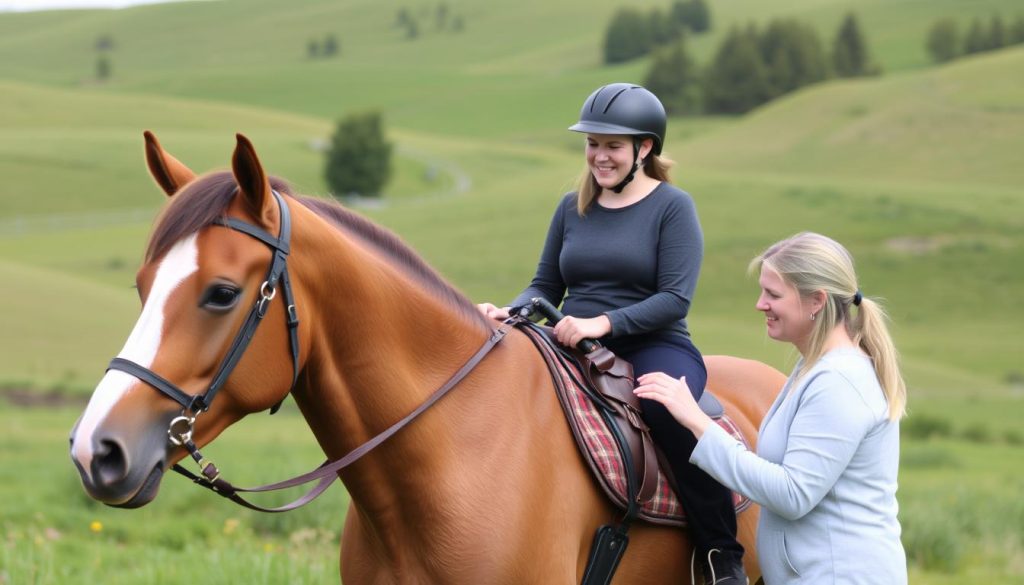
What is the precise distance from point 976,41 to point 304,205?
110340 millimetres

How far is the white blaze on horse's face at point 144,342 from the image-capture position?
9.61 ft

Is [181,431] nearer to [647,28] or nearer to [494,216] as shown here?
[494,216]

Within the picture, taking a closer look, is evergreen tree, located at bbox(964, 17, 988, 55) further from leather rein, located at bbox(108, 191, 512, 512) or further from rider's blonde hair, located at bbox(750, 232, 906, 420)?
leather rein, located at bbox(108, 191, 512, 512)

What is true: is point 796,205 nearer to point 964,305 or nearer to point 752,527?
point 964,305

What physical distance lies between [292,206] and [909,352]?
29024mm

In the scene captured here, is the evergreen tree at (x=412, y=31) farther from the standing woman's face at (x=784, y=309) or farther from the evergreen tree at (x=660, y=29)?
the standing woman's face at (x=784, y=309)

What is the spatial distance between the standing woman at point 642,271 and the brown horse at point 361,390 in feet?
1.10

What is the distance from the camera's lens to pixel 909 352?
29984 mm

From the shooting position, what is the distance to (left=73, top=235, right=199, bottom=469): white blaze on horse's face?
2.93 m

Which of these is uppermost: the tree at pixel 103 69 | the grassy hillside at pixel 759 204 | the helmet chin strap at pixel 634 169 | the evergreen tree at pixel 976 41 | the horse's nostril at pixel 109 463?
the helmet chin strap at pixel 634 169

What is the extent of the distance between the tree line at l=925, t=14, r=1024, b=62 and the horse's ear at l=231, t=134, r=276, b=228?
10982 cm

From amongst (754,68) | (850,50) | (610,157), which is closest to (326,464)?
(610,157)

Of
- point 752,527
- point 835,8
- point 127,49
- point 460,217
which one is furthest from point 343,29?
point 752,527

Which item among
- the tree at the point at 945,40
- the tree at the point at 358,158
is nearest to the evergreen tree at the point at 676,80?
the tree at the point at 945,40
